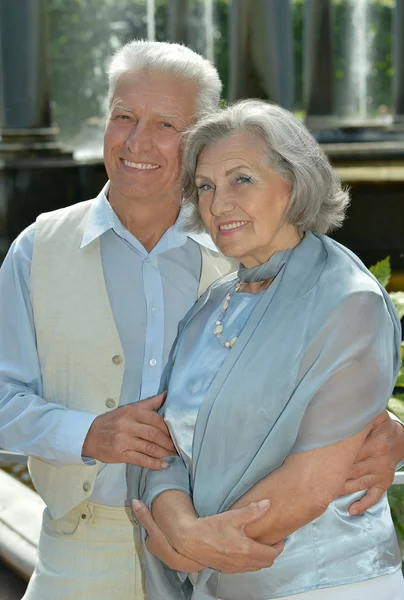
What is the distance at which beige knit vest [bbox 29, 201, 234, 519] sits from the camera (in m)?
3.08

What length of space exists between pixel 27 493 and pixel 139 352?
102 inches

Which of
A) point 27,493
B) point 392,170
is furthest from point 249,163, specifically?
point 392,170

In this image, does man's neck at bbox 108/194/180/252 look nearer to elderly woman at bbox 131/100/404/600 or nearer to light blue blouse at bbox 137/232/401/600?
elderly woman at bbox 131/100/404/600

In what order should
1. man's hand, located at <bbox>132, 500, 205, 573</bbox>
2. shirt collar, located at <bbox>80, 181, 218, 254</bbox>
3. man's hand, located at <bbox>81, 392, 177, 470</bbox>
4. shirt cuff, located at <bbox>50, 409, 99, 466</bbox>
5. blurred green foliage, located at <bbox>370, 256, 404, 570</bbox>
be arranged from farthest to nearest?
blurred green foliage, located at <bbox>370, 256, 404, 570</bbox>
shirt collar, located at <bbox>80, 181, 218, 254</bbox>
shirt cuff, located at <bbox>50, 409, 99, 466</bbox>
man's hand, located at <bbox>81, 392, 177, 470</bbox>
man's hand, located at <bbox>132, 500, 205, 573</bbox>

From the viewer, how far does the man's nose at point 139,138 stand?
124 inches

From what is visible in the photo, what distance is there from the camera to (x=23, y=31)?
14.3 m

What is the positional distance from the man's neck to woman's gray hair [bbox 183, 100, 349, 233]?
0.58 metres

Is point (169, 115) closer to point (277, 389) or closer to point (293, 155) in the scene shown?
point (293, 155)

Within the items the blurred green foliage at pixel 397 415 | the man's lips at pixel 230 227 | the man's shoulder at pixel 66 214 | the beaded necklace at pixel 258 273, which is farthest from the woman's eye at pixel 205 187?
the blurred green foliage at pixel 397 415

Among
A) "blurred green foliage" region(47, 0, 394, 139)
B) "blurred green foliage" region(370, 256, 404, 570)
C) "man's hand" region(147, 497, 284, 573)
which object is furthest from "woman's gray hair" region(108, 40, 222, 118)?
"blurred green foliage" region(47, 0, 394, 139)

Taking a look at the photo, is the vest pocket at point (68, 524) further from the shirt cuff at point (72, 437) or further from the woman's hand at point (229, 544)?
the woman's hand at point (229, 544)

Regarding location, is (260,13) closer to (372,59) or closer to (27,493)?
(27,493)

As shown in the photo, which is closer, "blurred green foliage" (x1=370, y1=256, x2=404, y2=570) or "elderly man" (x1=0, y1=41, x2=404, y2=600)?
"elderly man" (x1=0, y1=41, x2=404, y2=600)

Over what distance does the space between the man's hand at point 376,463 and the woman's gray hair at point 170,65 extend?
115 cm
